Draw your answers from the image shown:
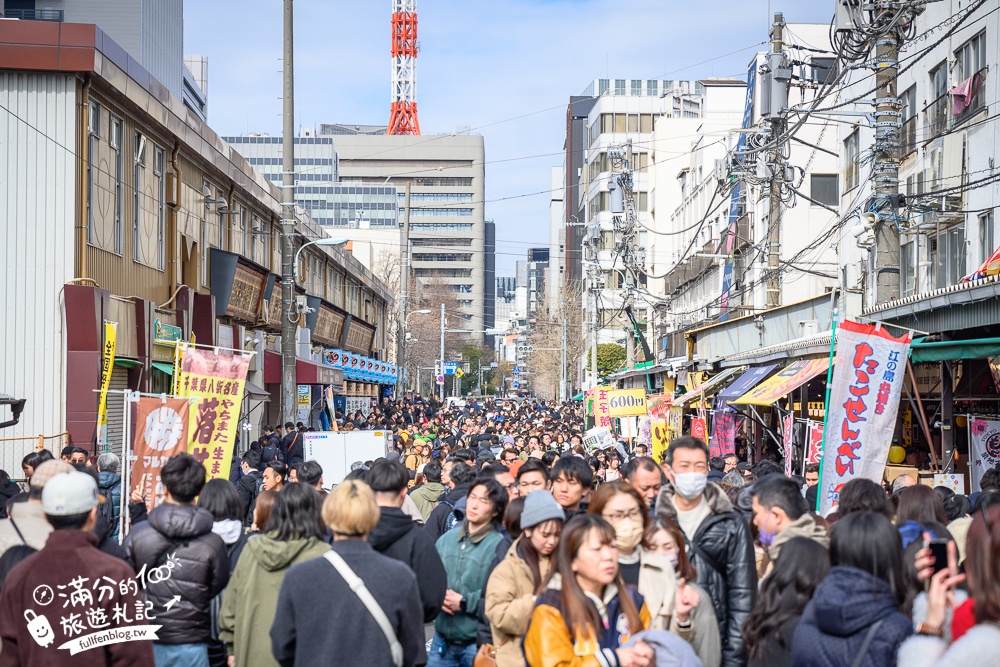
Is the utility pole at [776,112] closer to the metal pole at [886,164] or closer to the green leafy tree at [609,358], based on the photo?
the metal pole at [886,164]

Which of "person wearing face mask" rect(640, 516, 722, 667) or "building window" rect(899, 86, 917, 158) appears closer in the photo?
"person wearing face mask" rect(640, 516, 722, 667)

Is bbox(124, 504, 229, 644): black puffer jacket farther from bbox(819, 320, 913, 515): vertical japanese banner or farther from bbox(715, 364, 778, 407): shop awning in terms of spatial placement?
bbox(715, 364, 778, 407): shop awning

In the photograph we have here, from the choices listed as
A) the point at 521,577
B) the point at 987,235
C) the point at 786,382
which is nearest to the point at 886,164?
the point at 786,382

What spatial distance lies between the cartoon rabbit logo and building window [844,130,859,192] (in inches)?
1008

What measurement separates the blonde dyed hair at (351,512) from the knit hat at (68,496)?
1.07 meters

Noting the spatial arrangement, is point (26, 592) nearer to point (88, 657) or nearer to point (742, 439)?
point (88, 657)

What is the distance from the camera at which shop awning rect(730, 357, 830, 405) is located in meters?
16.0

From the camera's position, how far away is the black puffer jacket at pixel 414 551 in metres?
6.34

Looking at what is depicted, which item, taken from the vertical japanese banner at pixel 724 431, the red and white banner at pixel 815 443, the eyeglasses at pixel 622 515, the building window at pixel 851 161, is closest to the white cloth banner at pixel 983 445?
the red and white banner at pixel 815 443

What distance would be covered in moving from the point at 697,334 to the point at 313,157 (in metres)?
105

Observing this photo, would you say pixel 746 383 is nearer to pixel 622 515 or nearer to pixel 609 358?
pixel 622 515

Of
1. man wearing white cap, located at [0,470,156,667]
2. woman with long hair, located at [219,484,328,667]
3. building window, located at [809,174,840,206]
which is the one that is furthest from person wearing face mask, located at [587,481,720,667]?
building window, located at [809,174,840,206]

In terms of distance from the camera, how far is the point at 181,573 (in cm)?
638

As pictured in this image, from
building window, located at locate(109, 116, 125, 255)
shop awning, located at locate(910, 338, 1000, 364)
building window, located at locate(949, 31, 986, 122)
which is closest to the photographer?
shop awning, located at locate(910, 338, 1000, 364)
